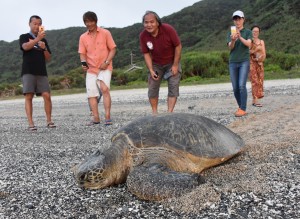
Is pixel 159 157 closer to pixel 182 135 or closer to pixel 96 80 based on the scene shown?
pixel 182 135

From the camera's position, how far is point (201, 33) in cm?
7812

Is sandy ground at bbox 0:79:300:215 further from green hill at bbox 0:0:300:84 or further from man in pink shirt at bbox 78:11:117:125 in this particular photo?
green hill at bbox 0:0:300:84

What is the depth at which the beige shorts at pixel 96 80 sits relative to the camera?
654 cm

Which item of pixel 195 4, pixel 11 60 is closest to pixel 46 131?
pixel 11 60

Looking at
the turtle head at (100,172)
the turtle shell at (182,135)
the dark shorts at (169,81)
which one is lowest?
the turtle head at (100,172)

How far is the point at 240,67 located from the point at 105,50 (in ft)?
8.16

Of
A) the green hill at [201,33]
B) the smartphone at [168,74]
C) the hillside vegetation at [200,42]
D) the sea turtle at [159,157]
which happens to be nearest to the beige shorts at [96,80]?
→ the smartphone at [168,74]

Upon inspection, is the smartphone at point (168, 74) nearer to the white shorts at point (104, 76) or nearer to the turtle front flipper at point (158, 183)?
the white shorts at point (104, 76)

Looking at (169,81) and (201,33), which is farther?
(201,33)

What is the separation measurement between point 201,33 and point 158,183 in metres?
78.1

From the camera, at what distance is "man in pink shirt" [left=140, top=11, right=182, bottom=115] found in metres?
5.38

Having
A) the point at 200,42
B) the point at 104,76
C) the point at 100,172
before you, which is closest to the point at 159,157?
the point at 100,172

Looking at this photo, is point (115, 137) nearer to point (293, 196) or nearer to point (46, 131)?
point (293, 196)

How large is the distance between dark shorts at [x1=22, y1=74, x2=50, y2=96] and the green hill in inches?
1343
